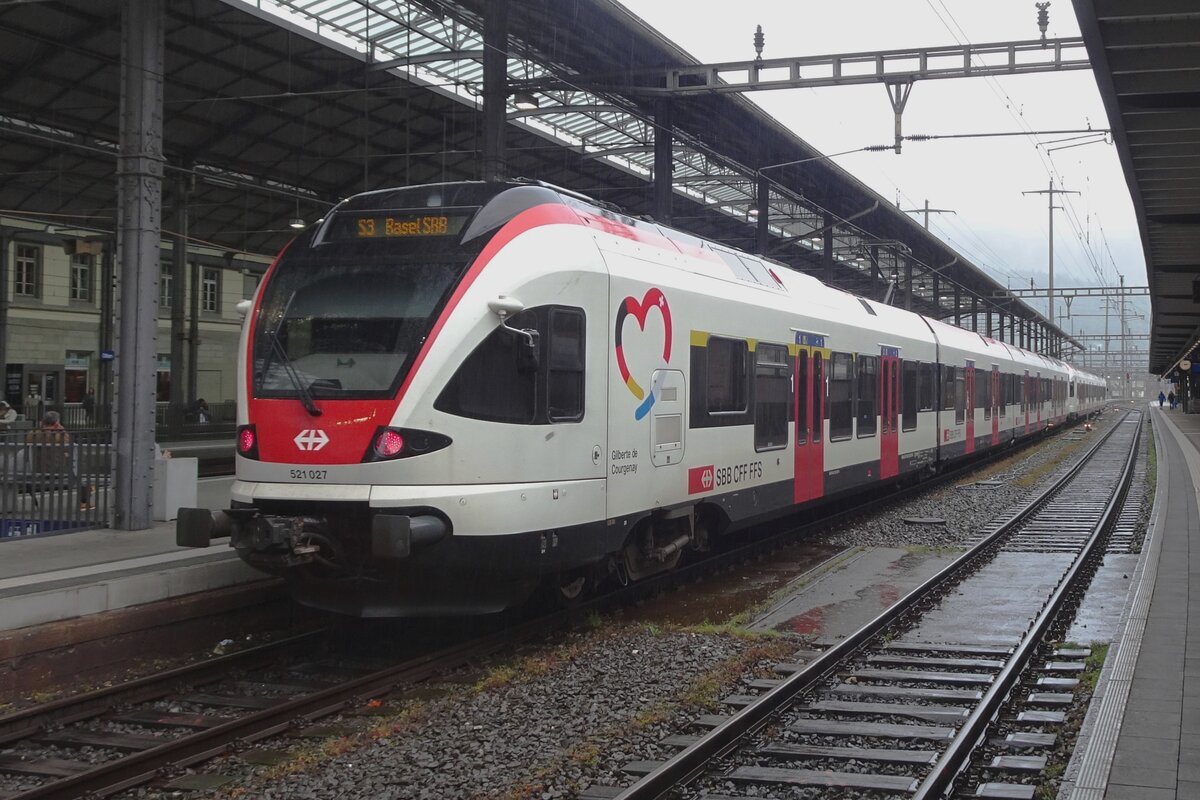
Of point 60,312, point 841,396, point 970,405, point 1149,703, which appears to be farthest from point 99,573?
point 60,312

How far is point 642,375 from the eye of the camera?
913 centimetres

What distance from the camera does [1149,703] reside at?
6.25 m

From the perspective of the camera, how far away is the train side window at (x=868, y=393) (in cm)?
1541

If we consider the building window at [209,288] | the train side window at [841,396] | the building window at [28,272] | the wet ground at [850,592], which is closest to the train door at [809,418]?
the train side window at [841,396]

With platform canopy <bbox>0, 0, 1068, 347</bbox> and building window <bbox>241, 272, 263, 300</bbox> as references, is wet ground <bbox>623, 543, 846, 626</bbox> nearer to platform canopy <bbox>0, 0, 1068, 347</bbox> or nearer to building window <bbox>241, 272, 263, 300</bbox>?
platform canopy <bbox>0, 0, 1068, 347</bbox>

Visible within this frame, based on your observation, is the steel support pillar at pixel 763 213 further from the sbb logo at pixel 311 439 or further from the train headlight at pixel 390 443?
the train headlight at pixel 390 443

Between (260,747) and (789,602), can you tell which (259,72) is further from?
(260,747)

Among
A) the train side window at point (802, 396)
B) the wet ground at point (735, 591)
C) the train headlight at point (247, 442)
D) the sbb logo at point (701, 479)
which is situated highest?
the train side window at point (802, 396)

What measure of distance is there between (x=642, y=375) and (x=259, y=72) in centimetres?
1667

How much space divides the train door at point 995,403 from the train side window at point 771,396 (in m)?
16.4

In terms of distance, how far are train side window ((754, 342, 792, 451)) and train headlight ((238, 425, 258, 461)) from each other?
5519mm

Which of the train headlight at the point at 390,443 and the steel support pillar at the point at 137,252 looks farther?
the steel support pillar at the point at 137,252

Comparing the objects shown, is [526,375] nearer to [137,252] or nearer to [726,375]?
[726,375]

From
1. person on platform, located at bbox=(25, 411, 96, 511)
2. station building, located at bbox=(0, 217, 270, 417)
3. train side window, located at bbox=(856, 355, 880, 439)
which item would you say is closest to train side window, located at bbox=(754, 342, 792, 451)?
train side window, located at bbox=(856, 355, 880, 439)
